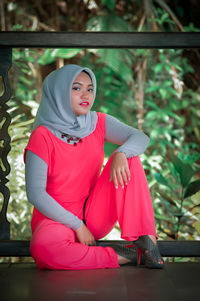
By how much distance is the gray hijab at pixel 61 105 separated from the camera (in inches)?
59.2

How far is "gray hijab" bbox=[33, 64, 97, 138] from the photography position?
150 centimetres

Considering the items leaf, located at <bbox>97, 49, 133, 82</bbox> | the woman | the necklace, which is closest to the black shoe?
the woman

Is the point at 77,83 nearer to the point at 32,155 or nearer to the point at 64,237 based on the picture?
the point at 32,155

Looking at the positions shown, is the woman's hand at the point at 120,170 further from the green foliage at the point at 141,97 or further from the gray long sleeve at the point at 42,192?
the green foliage at the point at 141,97

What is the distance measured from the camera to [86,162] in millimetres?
→ 1577

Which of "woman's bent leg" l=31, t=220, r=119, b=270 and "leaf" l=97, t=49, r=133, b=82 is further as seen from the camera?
"leaf" l=97, t=49, r=133, b=82

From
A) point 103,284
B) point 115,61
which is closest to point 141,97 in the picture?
point 115,61

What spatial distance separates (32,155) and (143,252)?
571 mm

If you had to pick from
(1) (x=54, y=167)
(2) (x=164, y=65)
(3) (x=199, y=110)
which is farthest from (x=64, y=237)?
(3) (x=199, y=110)

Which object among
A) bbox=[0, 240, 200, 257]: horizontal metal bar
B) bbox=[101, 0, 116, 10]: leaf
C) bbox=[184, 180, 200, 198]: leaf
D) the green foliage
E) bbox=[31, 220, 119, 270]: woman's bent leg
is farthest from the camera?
bbox=[101, 0, 116, 10]: leaf

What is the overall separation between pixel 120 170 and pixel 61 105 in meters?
0.34

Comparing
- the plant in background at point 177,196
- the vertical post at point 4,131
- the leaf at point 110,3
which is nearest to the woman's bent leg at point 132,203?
the vertical post at point 4,131

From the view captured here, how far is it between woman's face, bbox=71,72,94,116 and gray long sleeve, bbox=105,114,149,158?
154 mm

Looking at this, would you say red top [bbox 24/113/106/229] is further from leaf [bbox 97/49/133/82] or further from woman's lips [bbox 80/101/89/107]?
leaf [bbox 97/49/133/82]
